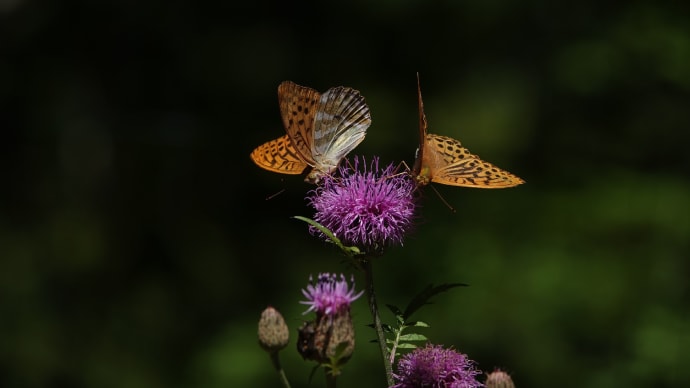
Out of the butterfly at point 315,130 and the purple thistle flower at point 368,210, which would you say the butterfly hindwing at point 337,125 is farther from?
the purple thistle flower at point 368,210

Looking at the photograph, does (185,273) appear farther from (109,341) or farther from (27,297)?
(27,297)

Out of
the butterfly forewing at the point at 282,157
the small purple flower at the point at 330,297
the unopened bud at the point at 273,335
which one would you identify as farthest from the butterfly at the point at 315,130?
the unopened bud at the point at 273,335

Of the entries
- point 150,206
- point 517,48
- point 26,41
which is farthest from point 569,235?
point 26,41

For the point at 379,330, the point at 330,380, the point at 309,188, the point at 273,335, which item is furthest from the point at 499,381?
the point at 309,188

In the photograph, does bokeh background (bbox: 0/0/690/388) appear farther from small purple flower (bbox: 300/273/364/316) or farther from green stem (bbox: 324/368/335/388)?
green stem (bbox: 324/368/335/388)

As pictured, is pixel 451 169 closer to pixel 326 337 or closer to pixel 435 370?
pixel 435 370
